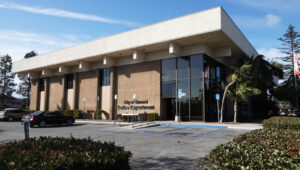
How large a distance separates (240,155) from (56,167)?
9.55 ft

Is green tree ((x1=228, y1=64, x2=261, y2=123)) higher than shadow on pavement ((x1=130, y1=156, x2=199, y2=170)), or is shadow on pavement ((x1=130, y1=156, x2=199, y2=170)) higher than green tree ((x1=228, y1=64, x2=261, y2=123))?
green tree ((x1=228, y1=64, x2=261, y2=123))

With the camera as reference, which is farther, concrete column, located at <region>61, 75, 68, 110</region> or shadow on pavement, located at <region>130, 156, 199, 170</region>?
concrete column, located at <region>61, 75, 68, 110</region>

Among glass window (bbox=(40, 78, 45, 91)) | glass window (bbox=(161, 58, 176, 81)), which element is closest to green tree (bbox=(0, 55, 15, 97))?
glass window (bbox=(40, 78, 45, 91))

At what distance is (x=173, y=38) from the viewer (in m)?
20.6

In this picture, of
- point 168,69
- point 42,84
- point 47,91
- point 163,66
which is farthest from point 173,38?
point 42,84

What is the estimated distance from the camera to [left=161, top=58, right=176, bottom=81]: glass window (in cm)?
2309

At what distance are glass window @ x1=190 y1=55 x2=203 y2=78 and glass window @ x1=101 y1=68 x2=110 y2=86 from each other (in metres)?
11.8

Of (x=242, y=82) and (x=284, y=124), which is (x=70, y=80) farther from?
(x=284, y=124)

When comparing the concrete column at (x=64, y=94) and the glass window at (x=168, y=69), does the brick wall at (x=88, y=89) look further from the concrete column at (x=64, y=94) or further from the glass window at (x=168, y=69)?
the glass window at (x=168, y=69)

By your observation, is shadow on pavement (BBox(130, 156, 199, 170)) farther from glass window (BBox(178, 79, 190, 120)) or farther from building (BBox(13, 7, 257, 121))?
glass window (BBox(178, 79, 190, 120))

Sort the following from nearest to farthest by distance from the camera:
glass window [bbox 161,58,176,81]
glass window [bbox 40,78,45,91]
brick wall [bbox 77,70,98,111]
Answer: glass window [bbox 161,58,176,81], brick wall [bbox 77,70,98,111], glass window [bbox 40,78,45,91]

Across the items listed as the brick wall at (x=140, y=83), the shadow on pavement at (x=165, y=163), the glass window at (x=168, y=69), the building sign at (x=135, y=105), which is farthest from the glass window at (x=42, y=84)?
the shadow on pavement at (x=165, y=163)

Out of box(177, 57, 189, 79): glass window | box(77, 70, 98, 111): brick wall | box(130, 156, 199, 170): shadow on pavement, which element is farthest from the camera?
box(77, 70, 98, 111): brick wall

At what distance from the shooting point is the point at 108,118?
27.8m
